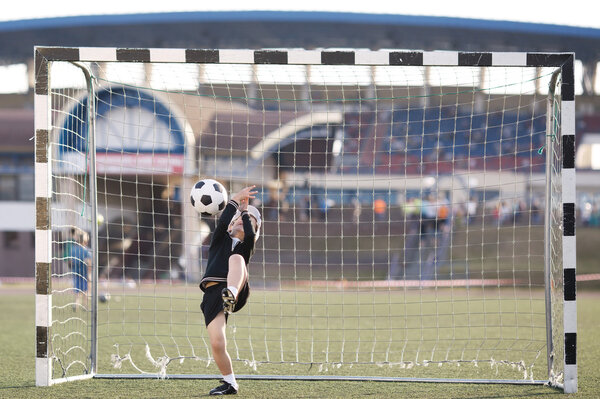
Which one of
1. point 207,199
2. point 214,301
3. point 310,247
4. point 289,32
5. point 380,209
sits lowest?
point 214,301

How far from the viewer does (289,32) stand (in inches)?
1827

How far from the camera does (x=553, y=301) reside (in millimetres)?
7133

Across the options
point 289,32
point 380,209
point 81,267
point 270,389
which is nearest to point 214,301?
point 270,389

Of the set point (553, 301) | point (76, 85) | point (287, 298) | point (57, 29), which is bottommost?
point (287, 298)

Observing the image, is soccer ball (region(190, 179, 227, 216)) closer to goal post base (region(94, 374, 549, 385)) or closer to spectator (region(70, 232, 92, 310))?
spectator (region(70, 232, 92, 310))

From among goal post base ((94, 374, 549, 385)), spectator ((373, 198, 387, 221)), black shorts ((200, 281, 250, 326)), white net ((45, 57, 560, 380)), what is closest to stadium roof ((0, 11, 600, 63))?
white net ((45, 57, 560, 380))

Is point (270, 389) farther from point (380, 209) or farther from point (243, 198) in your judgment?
point (380, 209)

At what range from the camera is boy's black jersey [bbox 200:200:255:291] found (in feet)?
19.3

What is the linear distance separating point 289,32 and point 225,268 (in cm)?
4176

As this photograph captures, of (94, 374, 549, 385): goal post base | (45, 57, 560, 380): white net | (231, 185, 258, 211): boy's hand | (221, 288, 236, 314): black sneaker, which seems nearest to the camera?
(221, 288, 236, 314): black sneaker

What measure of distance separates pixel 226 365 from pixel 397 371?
2.28m

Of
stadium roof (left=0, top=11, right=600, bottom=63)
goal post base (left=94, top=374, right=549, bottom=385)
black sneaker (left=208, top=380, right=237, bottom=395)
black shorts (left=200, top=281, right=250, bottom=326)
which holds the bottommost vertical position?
goal post base (left=94, top=374, right=549, bottom=385)

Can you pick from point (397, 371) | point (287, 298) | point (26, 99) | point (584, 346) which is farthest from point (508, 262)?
point (26, 99)

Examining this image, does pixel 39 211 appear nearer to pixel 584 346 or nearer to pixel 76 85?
pixel 76 85
